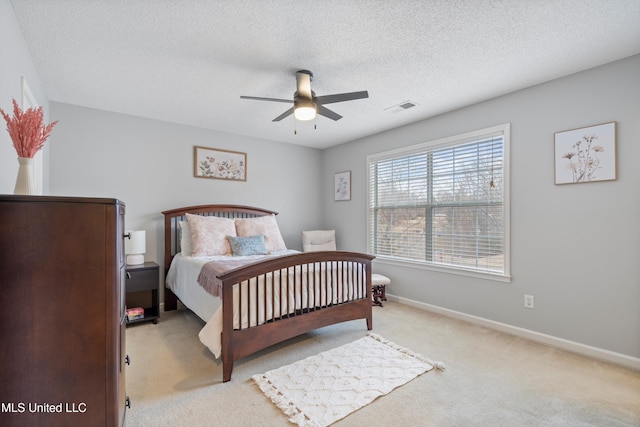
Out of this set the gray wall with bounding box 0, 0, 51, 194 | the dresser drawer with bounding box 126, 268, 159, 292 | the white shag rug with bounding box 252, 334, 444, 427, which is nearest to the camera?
the gray wall with bounding box 0, 0, 51, 194

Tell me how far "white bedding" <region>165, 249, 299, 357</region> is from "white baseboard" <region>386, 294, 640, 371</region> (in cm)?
220

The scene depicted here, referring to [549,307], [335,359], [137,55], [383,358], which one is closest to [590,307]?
[549,307]

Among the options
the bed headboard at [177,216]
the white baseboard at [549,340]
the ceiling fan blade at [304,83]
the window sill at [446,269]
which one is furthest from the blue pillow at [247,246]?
the white baseboard at [549,340]

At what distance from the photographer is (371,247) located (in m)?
4.50

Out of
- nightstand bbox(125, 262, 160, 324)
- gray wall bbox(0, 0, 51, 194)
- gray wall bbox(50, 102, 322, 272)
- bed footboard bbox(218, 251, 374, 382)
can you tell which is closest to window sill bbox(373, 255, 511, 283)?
bed footboard bbox(218, 251, 374, 382)

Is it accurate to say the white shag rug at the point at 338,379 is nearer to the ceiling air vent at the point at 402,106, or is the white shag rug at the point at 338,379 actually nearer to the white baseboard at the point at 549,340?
the white baseboard at the point at 549,340

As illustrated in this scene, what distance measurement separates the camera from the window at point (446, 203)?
10.2 ft

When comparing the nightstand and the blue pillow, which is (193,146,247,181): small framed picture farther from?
the nightstand

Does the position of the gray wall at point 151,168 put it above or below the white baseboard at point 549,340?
above

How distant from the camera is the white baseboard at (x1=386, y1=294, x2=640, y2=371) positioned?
90.9 inches

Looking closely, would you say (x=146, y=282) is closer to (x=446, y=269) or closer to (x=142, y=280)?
(x=142, y=280)

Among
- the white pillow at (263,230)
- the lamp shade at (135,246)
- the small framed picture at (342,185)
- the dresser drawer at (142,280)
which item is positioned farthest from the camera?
the small framed picture at (342,185)

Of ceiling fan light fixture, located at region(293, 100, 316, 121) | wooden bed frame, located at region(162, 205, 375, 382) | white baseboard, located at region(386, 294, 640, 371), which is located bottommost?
white baseboard, located at region(386, 294, 640, 371)

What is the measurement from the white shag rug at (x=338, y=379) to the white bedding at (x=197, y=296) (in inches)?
17.5
